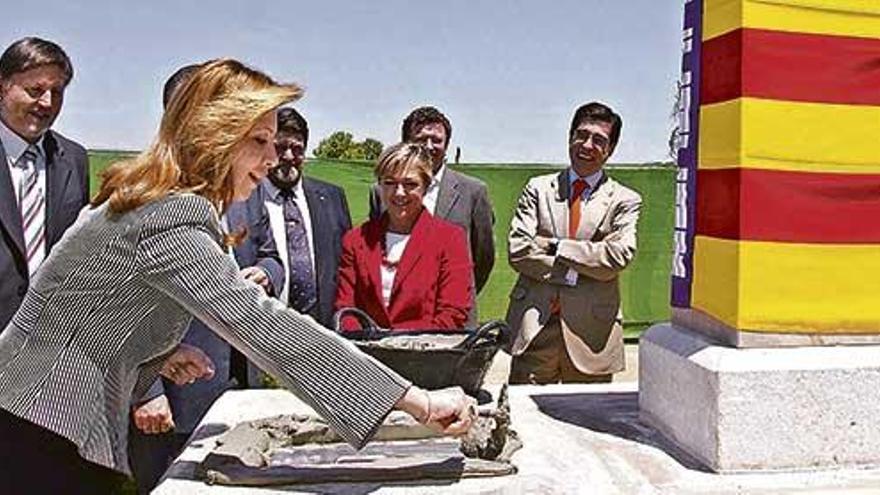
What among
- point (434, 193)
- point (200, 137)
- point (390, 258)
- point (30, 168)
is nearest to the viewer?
point (200, 137)

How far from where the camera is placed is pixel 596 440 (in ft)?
8.11

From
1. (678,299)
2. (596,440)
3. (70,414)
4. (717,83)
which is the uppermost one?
(717,83)

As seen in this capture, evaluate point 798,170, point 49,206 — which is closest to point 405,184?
point 49,206

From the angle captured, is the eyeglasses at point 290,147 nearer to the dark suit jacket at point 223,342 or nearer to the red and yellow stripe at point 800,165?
the dark suit jacket at point 223,342

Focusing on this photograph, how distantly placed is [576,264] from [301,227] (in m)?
1.03

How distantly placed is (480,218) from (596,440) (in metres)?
1.98

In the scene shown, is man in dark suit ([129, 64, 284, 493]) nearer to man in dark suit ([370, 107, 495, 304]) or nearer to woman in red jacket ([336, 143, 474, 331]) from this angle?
woman in red jacket ([336, 143, 474, 331])

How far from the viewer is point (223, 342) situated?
337cm

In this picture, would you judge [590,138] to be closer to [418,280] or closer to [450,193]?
[450,193]

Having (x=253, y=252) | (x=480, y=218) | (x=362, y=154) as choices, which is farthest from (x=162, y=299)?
(x=362, y=154)

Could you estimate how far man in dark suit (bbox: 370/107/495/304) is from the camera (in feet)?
14.0

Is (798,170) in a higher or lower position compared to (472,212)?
higher

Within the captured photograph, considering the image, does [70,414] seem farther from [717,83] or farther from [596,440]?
[717,83]

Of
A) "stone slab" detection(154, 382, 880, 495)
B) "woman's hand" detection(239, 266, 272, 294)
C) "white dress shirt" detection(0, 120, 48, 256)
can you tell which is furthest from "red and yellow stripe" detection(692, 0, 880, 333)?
"white dress shirt" detection(0, 120, 48, 256)
